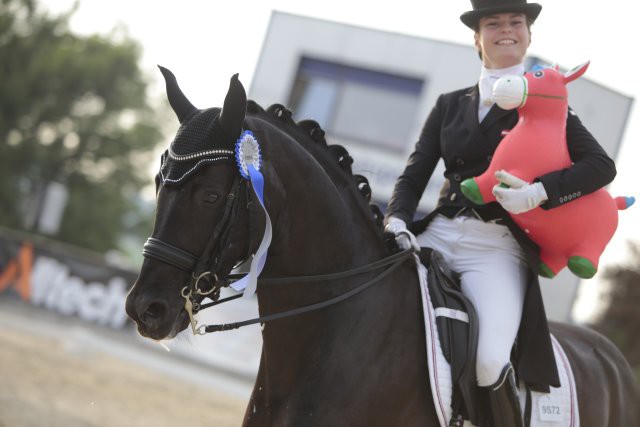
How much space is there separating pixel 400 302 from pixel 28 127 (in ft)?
116

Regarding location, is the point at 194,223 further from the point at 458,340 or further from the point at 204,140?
the point at 458,340

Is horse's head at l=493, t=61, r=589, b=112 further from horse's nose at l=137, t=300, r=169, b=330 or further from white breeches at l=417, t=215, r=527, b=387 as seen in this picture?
horse's nose at l=137, t=300, r=169, b=330

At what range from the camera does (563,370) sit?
3.90m

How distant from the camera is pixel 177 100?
10.4 feet

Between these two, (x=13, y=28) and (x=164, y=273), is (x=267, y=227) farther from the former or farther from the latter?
(x=13, y=28)

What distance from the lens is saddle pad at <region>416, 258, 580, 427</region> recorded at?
10.4ft

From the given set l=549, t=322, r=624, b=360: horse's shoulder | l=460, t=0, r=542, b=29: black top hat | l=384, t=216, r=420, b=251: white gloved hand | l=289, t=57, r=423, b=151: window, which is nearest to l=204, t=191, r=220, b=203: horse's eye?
l=384, t=216, r=420, b=251: white gloved hand

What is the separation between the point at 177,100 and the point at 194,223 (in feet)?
2.04

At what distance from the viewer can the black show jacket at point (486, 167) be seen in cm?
339

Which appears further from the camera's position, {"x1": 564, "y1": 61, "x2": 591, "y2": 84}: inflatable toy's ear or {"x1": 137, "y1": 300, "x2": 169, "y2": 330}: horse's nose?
{"x1": 564, "y1": 61, "x2": 591, "y2": 84}: inflatable toy's ear

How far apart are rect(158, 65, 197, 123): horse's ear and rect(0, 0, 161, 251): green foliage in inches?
1301

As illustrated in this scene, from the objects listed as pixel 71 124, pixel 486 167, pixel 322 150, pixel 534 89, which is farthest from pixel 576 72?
pixel 71 124

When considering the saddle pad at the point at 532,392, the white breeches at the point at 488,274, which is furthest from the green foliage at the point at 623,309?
the white breeches at the point at 488,274

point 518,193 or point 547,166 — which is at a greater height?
point 547,166
